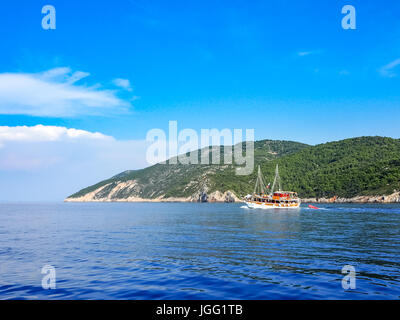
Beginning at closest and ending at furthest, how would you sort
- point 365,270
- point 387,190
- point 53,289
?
point 53,289 → point 365,270 → point 387,190

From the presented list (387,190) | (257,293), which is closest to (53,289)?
(257,293)

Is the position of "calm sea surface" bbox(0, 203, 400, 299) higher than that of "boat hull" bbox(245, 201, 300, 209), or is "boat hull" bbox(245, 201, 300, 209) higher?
"calm sea surface" bbox(0, 203, 400, 299)

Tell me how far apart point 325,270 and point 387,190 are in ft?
651

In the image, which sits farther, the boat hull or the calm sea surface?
the boat hull

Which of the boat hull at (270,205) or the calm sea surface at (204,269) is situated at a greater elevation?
the calm sea surface at (204,269)

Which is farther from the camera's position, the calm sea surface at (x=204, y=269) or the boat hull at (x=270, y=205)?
the boat hull at (x=270, y=205)

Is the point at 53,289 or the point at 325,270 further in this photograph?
the point at 325,270

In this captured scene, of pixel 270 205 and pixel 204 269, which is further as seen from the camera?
pixel 270 205

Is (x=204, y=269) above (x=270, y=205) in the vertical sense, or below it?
above

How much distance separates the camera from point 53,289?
19.0m
